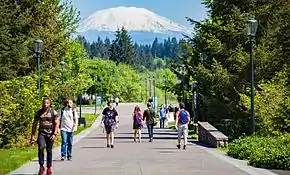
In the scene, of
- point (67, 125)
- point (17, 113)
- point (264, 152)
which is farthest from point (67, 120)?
point (17, 113)

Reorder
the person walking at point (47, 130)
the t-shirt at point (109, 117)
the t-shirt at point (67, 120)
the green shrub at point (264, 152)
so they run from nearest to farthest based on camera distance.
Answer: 1. the person walking at point (47, 130)
2. the green shrub at point (264, 152)
3. the t-shirt at point (67, 120)
4. the t-shirt at point (109, 117)

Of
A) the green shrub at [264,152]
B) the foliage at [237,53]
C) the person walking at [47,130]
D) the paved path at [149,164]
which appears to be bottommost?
the paved path at [149,164]

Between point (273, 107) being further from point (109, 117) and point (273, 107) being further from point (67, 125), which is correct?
point (67, 125)

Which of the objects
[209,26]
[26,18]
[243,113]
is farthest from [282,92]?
[26,18]

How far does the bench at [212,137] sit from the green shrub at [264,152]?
3.16m

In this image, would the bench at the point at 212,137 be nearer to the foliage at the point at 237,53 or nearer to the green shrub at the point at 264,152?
the foliage at the point at 237,53

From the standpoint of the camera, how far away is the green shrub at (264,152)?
16531 mm

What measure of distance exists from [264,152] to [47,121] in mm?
6345

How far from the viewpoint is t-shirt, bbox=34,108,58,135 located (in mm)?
14969

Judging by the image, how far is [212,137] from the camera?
2600 centimetres

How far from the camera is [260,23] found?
3369 cm

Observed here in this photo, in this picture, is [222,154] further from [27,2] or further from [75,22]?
[75,22]

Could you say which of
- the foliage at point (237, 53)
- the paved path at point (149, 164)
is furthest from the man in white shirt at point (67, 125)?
the foliage at point (237, 53)

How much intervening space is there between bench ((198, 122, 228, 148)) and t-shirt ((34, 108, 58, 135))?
11.2 metres
